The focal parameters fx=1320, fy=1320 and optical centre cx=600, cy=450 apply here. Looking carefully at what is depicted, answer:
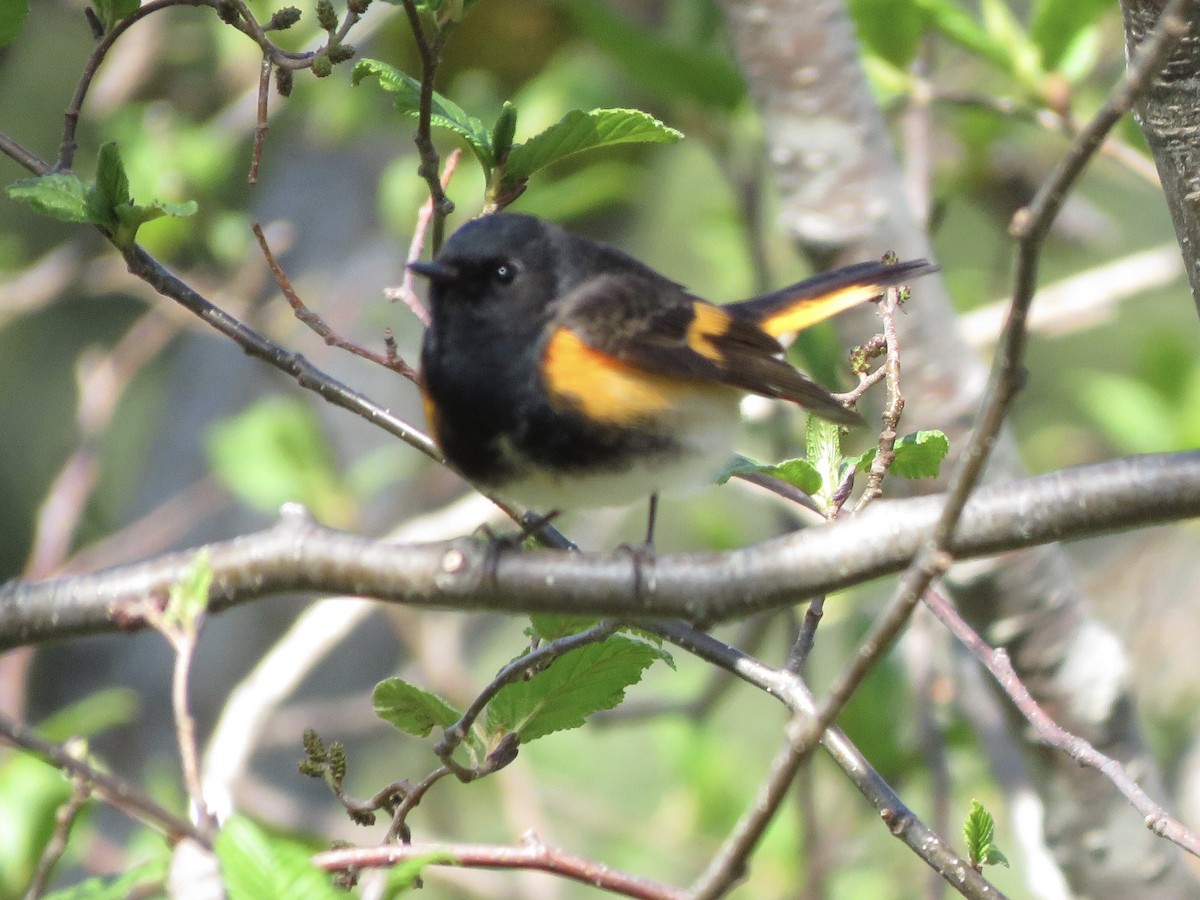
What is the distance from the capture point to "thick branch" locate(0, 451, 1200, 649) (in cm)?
146

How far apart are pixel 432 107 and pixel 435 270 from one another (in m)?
0.34

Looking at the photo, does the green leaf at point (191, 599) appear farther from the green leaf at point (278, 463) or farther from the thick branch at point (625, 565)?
the green leaf at point (278, 463)

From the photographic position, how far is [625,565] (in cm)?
157

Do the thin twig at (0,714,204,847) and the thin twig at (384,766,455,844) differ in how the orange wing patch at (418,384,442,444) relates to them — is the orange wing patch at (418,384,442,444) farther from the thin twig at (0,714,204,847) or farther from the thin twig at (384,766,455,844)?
the thin twig at (0,714,204,847)

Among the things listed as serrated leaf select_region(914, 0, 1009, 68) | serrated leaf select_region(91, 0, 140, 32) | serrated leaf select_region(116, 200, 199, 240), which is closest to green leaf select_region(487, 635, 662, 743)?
serrated leaf select_region(116, 200, 199, 240)

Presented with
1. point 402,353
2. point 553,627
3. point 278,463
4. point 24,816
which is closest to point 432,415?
point 553,627

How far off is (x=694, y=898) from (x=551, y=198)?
307 cm

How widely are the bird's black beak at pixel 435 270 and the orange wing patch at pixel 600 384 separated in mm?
210

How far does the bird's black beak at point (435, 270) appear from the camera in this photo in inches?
84.5

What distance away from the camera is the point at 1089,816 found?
9.28 ft

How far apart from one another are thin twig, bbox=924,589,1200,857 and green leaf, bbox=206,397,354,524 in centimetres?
273

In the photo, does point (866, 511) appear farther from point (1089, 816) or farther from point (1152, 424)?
point (1152, 424)

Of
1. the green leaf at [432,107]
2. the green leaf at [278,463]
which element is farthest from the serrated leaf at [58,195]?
the green leaf at [278,463]

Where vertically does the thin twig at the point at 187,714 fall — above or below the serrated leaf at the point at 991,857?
below
